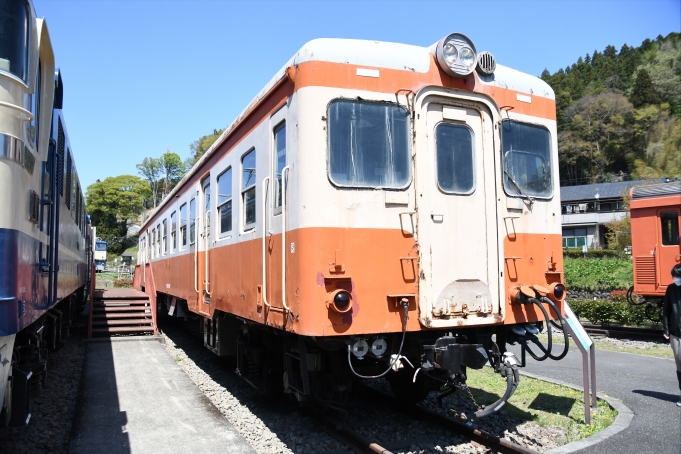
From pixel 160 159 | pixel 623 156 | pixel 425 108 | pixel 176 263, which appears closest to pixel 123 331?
pixel 176 263

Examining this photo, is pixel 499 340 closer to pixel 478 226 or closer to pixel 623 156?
pixel 478 226

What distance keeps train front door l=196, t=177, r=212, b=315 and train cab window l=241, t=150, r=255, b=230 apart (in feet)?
5.71

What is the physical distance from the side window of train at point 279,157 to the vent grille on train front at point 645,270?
1166 cm

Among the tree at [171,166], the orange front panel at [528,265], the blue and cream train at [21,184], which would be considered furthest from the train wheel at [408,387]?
the tree at [171,166]

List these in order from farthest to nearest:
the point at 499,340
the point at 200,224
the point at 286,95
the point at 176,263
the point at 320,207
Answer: the point at 176,263 < the point at 200,224 < the point at 499,340 < the point at 286,95 < the point at 320,207

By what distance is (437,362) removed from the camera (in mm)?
4488

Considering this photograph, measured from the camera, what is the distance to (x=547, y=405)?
6.44 metres

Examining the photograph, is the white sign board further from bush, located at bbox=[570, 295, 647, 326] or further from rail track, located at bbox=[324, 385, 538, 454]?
bush, located at bbox=[570, 295, 647, 326]

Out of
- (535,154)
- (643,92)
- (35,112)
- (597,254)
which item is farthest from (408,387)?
(643,92)

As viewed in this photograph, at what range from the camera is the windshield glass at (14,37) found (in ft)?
11.8

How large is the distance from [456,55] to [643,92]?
232 ft

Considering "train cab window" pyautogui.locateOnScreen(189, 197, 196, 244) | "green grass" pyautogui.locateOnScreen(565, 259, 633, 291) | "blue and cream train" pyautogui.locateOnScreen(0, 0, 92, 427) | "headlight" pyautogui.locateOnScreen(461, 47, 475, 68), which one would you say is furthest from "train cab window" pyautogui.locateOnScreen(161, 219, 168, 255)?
"green grass" pyautogui.locateOnScreen(565, 259, 633, 291)

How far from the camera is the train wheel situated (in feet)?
19.6

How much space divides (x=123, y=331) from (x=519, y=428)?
10302 mm
